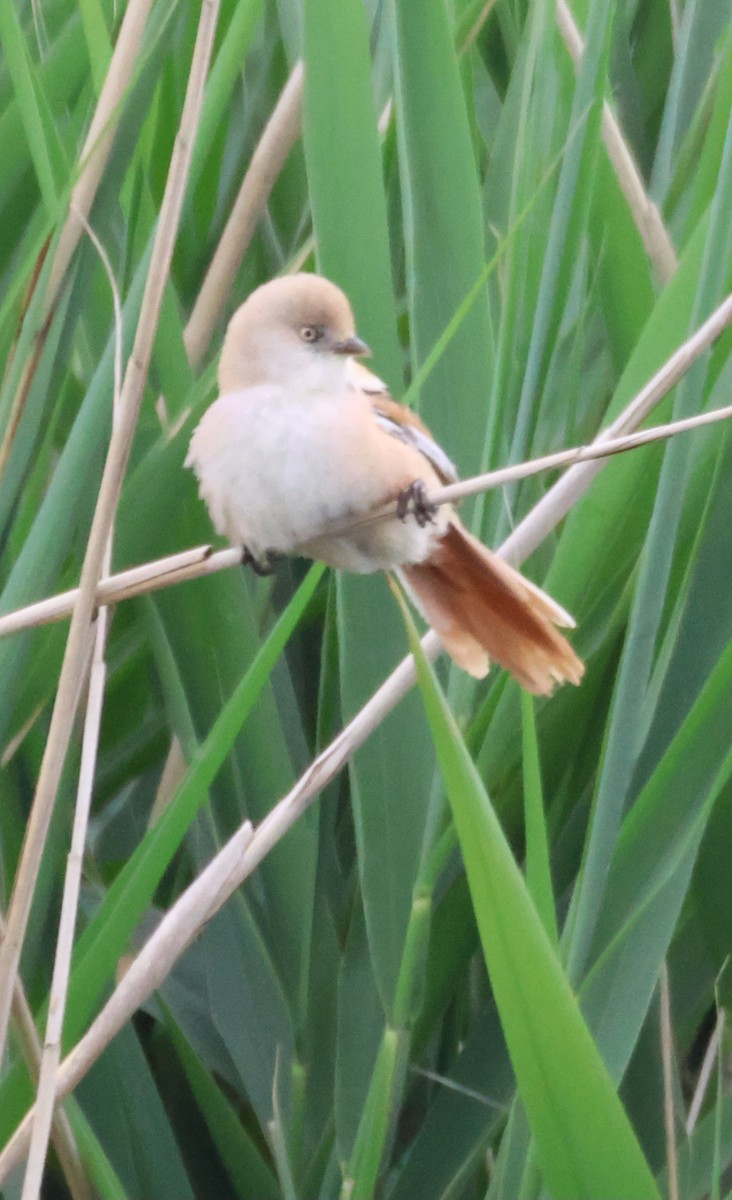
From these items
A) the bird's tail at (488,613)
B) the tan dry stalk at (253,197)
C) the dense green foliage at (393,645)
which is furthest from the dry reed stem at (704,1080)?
the tan dry stalk at (253,197)

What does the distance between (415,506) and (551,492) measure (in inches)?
3.1

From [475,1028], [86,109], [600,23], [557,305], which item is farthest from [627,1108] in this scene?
[86,109]

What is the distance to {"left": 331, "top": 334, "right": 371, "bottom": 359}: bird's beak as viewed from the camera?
841 mm

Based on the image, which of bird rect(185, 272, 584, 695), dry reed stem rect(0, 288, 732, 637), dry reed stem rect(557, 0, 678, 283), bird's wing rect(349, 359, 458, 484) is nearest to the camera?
dry reed stem rect(0, 288, 732, 637)

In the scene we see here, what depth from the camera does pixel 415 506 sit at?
0.72 m

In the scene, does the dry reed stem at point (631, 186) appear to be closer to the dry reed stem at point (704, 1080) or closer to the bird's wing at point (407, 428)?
the bird's wing at point (407, 428)

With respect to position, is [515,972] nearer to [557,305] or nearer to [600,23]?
[557,305]

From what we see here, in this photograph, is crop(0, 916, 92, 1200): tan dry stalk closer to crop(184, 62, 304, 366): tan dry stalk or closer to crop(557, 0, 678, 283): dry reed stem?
crop(184, 62, 304, 366): tan dry stalk

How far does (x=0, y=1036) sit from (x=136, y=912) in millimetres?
104

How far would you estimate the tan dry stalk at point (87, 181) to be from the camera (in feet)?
2.73

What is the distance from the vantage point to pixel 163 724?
3.72 feet

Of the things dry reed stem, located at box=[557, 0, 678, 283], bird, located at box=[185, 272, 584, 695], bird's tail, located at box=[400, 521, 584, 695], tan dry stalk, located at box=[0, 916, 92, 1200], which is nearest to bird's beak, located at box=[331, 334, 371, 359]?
bird, located at box=[185, 272, 584, 695]

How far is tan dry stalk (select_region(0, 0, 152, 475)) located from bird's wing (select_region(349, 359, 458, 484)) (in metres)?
0.20

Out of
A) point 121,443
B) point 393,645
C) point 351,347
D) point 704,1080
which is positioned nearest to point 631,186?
point 351,347
